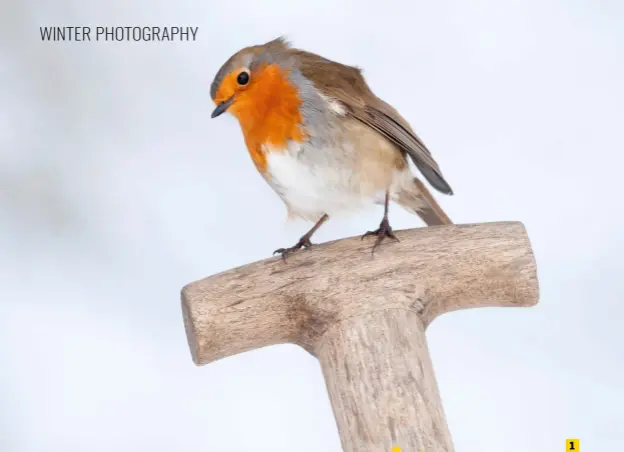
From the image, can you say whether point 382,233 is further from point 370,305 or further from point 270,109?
point 270,109

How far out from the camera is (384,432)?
2.03 metres

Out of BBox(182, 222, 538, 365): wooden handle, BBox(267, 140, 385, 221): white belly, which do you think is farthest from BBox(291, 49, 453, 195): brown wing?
BBox(182, 222, 538, 365): wooden handle

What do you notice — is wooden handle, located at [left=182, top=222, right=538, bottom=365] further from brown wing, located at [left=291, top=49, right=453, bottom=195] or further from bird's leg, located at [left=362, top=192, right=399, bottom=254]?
brown wing, located at [left=291, top=49, right=453, bottom=195]

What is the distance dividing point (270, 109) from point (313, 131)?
10 cm

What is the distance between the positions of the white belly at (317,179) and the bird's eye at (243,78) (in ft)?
0.52

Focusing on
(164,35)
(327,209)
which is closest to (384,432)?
(327,209)

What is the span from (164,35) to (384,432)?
4.99ft

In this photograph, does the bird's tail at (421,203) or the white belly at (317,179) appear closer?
the white belly at (317,179)

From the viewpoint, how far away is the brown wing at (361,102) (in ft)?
7.55

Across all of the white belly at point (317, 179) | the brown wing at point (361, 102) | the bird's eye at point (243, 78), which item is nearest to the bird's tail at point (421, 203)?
the brown wing at point (361, 102)

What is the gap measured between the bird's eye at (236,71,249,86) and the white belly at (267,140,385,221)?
16 cm

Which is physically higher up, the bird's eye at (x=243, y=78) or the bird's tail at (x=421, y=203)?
the bird's eye at (x=243, y=78)

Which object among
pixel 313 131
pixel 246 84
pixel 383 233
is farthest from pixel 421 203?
pixel 246 84

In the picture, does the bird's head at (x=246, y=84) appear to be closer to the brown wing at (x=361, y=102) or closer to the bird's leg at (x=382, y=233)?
the brown wing at (x=361, y=102)
